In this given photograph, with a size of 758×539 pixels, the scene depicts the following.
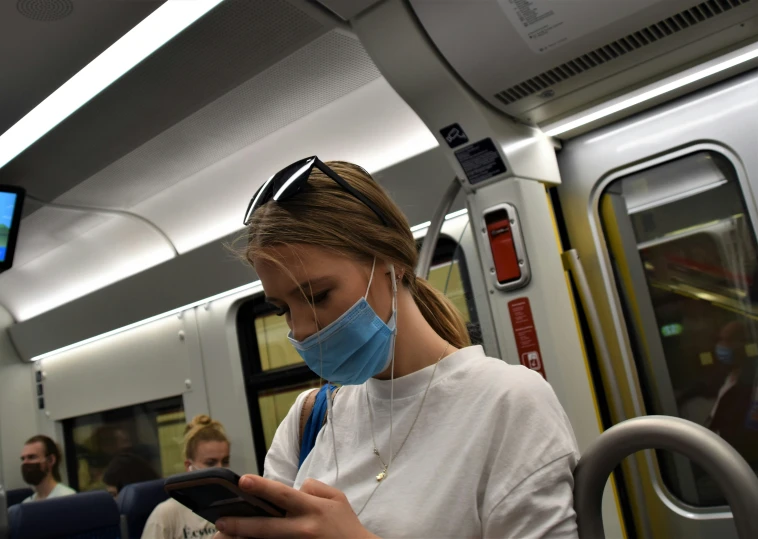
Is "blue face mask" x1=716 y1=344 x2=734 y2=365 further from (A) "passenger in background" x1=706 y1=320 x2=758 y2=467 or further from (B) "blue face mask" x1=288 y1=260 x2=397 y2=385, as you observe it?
(B) "blue face mask" x1=288 y1=260 x2=397 y2=385

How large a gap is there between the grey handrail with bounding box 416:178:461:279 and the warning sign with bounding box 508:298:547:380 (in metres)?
0.38

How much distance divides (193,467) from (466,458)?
153 inches

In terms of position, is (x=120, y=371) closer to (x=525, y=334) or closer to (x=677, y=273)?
(x=525, y=334)

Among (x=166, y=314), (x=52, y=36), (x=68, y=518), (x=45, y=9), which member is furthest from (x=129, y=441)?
(x=45, y=9)

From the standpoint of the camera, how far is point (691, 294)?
272 cm

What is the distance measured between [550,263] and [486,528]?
1723 mm

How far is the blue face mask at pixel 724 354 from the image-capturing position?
262 centimetres

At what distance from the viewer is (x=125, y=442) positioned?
253 inches

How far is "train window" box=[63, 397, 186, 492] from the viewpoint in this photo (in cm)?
597

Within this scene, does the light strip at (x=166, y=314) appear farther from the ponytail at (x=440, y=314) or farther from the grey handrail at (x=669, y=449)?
the grey handrail at (x=669, y=449)

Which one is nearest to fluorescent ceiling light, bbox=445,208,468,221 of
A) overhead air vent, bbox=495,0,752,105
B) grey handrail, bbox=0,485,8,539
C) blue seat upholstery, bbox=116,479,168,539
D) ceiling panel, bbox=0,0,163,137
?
overhead air vent, bbox=495,0,752,105

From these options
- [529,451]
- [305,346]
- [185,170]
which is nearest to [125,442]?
[185,170]

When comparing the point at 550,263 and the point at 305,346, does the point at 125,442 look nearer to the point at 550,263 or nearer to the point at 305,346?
the point at 550,263

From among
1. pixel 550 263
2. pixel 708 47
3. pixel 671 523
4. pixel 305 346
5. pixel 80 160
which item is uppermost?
pixel 80 160
